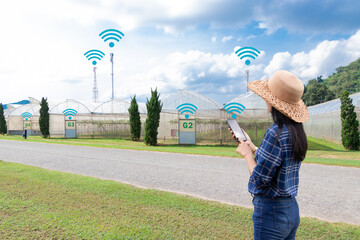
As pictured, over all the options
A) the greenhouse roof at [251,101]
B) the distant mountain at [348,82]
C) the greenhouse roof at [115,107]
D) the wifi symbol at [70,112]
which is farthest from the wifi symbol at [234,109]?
the distant mountain at [348,82]

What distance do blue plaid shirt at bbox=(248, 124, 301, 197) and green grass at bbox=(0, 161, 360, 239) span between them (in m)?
2.04

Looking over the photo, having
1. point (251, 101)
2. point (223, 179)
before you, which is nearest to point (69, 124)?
point (251, 101)

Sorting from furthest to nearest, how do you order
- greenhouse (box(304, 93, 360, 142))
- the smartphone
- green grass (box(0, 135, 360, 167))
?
1. greenhouse (box(304, 93, 360, 142))
2. green grass (box(0, 135, 360, 167))
3. the smartphone

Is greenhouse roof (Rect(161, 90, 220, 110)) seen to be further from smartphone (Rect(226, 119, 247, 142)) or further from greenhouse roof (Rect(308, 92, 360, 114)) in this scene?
smartphone (Rect(226, 119, 247, 142))

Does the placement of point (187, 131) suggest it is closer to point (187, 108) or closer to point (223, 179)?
point (187, 108)

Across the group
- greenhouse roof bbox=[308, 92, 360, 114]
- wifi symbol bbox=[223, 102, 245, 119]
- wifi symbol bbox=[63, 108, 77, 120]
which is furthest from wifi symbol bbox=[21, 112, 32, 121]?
greenhouse roof bbox=[308, 92, 360, 114]

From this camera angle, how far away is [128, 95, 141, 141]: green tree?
22578 mm

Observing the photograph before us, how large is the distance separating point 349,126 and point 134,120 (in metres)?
15.7

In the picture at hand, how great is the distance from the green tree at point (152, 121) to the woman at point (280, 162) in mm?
17473

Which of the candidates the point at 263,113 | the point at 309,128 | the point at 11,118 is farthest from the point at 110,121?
the point at 309,128

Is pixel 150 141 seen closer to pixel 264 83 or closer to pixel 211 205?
pixel 211 205

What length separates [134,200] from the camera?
5.14 m

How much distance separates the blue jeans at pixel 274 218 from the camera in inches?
72.1

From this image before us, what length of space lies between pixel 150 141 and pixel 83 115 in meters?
11.1
